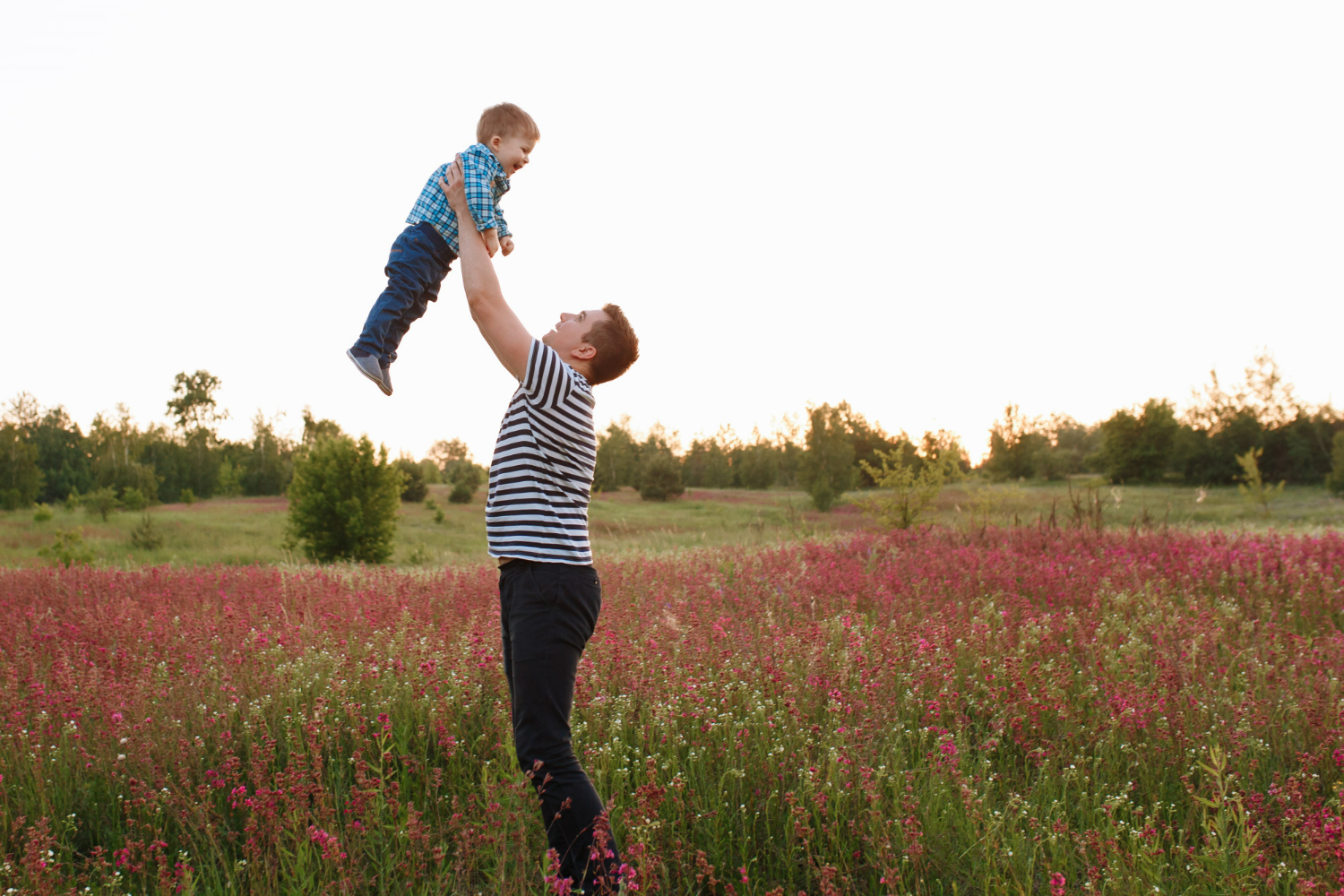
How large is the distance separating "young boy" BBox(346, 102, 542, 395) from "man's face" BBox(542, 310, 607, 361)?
0.47 m

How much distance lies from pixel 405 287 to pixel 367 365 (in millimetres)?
411

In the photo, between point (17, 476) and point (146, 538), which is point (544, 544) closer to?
point (146, 538)

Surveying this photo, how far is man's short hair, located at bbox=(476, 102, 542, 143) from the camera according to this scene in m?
3.19

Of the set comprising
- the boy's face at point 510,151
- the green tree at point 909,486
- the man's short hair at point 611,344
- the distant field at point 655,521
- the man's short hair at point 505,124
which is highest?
the man's short hair at point 505,124

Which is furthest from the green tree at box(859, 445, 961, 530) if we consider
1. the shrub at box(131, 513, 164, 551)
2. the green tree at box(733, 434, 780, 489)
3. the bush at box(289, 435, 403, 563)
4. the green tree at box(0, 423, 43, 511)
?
the green tree at box(733, 434, 780, 489)

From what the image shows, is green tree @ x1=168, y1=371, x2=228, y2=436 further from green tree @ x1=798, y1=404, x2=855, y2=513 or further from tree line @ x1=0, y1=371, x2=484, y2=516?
green tree @ x1=798, y1=404, x2=855, y2=513

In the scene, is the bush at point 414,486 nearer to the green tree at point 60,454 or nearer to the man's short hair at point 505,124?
the green tree at point 60,454

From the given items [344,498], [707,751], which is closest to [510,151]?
[707,751]

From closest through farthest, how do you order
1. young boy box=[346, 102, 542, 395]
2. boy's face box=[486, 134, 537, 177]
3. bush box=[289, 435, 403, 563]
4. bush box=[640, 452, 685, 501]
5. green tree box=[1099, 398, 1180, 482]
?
young boy box=[346, 102, 542, 395] < boy's face box=[486, 134, 537, 177] < bush box=[289, 435, 403, 563] < bush box=[640, 452, 685, 501] < green tree box=[1099, 398, 1180, 482]

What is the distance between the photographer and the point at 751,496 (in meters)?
48.0

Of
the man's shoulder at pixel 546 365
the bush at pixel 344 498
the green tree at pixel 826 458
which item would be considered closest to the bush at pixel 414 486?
the green tree at pixel 826 458

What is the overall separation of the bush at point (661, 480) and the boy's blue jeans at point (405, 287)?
4578cm

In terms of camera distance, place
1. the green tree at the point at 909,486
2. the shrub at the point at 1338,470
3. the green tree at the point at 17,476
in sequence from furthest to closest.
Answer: the shrub at the point at 1338,470 → the green tree at the point at 17,476 → the green tree at the point at 909,486

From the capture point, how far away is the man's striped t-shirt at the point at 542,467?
260 centimetres
